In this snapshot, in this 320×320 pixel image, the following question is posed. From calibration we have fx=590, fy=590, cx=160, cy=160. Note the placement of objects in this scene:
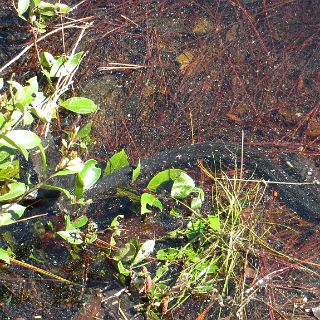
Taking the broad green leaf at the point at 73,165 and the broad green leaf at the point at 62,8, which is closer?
the broad green leaf at the point at 73,165

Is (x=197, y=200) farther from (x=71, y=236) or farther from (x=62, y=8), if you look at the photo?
(x=62, y=8)

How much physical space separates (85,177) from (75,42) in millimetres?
969

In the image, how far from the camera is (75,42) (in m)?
2.91

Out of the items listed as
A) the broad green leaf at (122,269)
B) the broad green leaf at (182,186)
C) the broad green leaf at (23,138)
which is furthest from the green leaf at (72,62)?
the broad green leaf at (122,269)

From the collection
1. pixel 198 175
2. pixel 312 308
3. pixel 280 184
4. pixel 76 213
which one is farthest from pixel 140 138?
pixel 312 308

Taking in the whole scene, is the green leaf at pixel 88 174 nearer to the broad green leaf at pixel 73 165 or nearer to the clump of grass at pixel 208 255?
the broad green leaf at pixel 73 165

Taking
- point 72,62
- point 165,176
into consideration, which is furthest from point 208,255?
point 72,62

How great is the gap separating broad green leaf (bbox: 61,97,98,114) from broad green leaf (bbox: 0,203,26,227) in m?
0.53

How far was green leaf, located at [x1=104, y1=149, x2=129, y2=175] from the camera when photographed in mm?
2516

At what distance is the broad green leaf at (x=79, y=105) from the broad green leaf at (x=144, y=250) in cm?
63

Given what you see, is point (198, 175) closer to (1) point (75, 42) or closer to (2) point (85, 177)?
(2) point (85, 177)

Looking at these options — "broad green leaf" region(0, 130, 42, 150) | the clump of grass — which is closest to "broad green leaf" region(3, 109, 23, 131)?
"broad green leaf" region(0, 130, 42, 150)

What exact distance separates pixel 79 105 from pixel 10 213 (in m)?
0.59

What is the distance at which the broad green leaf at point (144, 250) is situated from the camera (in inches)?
88.2
